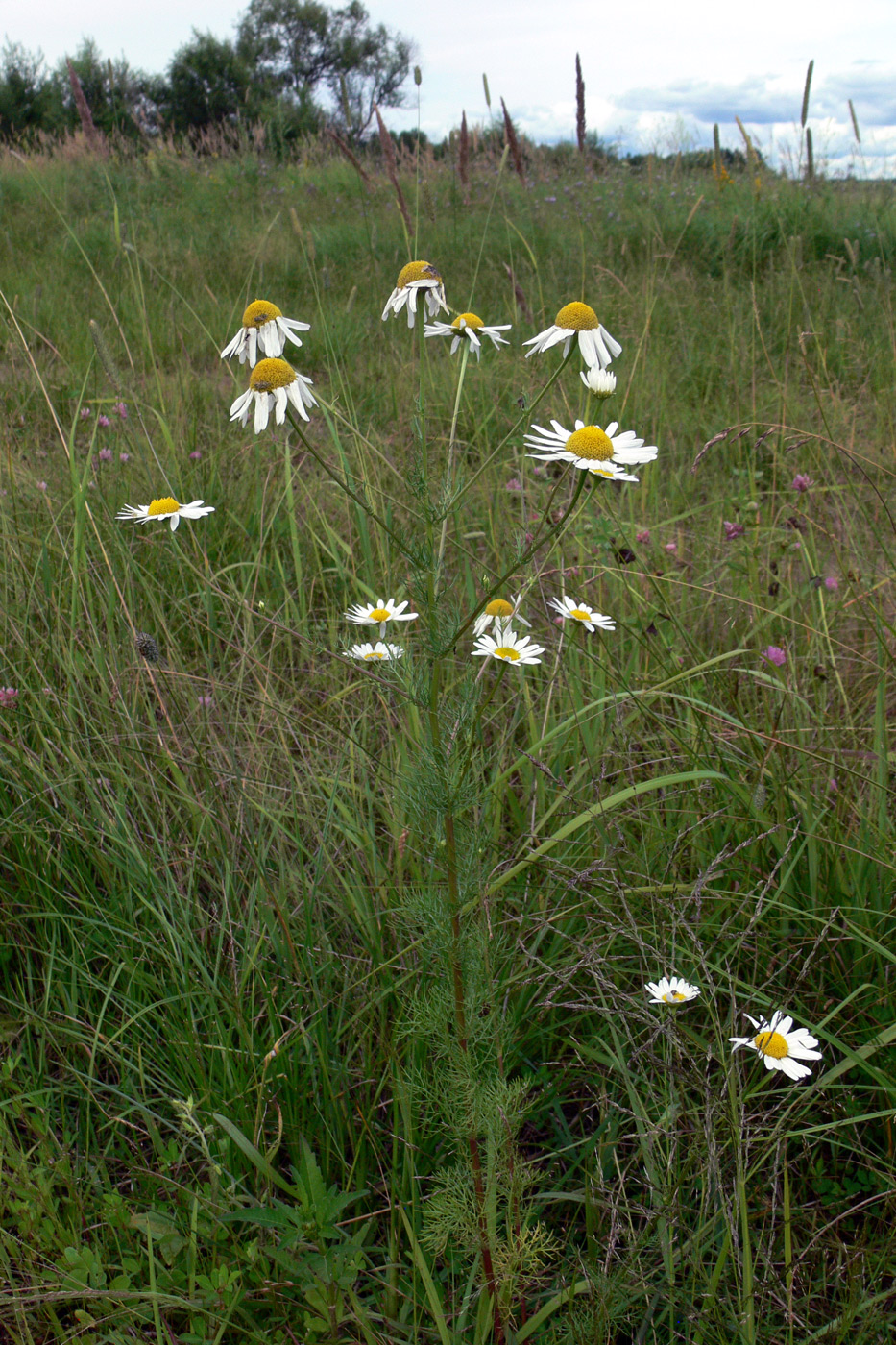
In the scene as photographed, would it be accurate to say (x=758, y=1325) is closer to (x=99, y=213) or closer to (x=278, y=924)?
(x=278, y=924)

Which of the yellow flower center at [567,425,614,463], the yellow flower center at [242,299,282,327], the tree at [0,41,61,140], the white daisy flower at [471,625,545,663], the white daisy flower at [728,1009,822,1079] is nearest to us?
the white daisy flower at [728,1009,822,1079]

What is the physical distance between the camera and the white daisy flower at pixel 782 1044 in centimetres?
89

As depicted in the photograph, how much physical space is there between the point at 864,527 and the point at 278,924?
1.98 meters

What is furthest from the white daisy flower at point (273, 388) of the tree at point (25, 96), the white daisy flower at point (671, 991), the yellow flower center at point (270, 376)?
the tree at point (25, 96)

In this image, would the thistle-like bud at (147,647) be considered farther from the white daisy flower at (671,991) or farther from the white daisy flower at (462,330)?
the white daisy flower at (671,991)

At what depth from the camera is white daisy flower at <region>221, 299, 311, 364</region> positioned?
3.61 ft

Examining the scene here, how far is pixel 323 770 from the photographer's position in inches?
61.6

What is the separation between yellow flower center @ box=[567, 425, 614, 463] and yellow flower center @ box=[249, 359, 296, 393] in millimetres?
368

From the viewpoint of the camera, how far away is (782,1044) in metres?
0.94

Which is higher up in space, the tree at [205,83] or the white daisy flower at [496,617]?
the tree at [205,83]

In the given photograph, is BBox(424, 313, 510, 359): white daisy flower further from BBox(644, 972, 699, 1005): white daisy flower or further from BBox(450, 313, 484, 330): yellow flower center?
BBox(644, 972, 699, 1005): white daisy flower

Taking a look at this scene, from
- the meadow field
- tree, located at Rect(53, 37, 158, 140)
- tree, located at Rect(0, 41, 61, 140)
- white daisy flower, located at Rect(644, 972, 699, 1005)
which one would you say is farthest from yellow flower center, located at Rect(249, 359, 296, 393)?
tree, located at Rect(0, 41, 61, 140)

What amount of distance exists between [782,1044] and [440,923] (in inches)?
16.0

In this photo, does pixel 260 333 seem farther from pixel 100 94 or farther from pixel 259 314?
pixel 100 94
